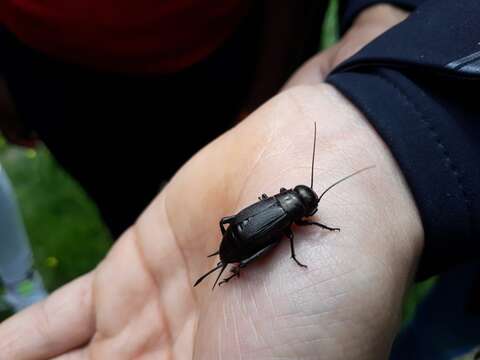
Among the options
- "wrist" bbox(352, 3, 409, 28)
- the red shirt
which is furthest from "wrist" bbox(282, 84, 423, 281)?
the red shirt

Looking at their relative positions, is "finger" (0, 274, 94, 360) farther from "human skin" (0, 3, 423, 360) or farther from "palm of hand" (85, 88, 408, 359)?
"palm of hand" (85, 88, 408, 359)

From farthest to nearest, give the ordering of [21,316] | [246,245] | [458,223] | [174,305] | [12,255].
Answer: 1. [12,255]
2. [21,316]
3. [174,305]
4. [246,245]
5. [458,223]

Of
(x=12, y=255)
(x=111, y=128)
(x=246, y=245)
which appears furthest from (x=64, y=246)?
(x=246, y=245)

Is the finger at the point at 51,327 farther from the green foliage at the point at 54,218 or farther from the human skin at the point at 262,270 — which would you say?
the green foliage at the point at 54,218

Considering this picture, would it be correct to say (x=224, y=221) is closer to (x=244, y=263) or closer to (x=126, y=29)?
(x=244, y=263)

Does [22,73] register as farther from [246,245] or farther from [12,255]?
[246,245]
